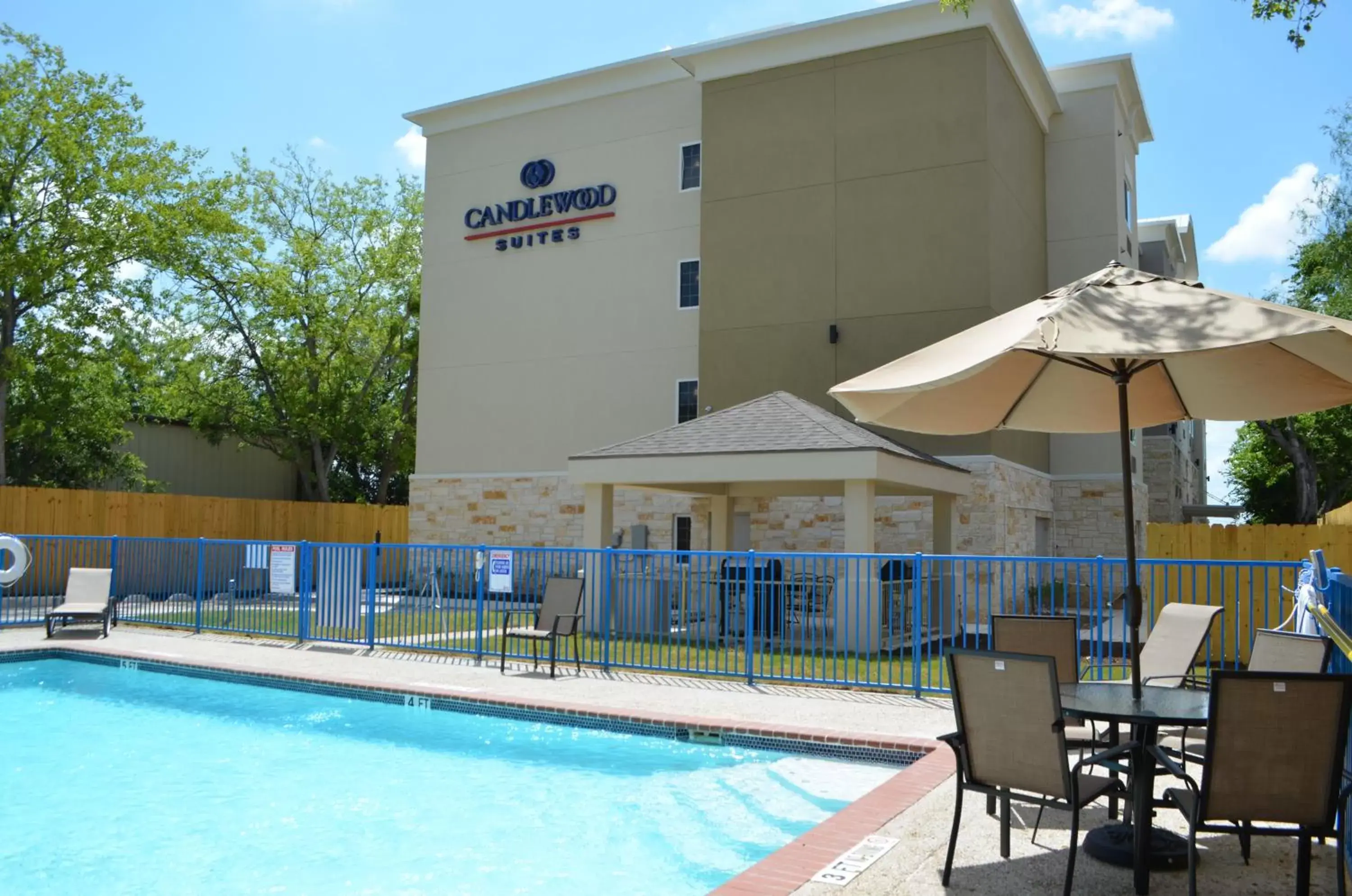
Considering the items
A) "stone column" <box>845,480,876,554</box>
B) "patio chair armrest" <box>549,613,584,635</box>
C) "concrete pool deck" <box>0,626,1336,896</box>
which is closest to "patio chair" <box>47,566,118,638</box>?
"concrete pool deck" <box>0,626,1336,896</box>

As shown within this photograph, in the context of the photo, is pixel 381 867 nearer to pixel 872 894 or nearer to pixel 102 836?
pixel 102 836

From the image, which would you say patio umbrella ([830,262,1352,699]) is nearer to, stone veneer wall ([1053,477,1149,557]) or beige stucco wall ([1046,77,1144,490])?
stone veneer wall ([1053,477,1149,557])

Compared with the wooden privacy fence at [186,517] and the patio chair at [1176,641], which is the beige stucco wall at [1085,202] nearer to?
the patio chair at [1176,641]

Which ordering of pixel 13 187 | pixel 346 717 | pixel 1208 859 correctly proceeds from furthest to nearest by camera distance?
1. pixel 13 187
2. pixel 346 717
3. pixel 1208 859

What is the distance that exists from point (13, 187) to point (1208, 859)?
3198 centimetres

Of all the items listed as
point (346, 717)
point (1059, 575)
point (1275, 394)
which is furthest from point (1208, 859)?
point (1059, 575)

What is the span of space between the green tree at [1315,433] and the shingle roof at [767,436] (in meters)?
15.5

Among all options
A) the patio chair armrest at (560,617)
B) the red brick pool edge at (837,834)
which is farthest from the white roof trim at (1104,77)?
the red brick pool edge at (837,834)

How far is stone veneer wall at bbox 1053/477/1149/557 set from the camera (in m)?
24.4

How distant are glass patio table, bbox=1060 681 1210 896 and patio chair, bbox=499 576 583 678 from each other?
273 inches

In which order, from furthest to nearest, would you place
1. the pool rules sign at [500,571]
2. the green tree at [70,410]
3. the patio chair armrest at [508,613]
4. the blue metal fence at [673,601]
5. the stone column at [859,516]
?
the green tree at [70,410], the stone column at [859,516], the pool rules sign at [500,571], the patio chair armrest at [508,613], the blue metal fence at [673,601]

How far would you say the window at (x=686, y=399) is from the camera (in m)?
24.4

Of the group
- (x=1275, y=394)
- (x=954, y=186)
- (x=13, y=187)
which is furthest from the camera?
(x=13, y=187)

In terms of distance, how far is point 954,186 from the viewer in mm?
21172
